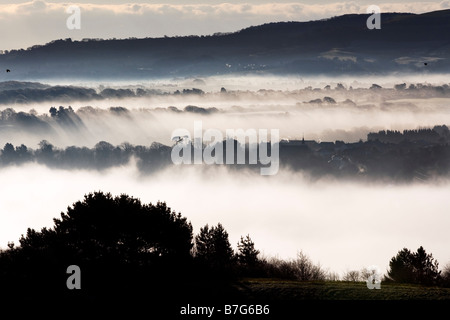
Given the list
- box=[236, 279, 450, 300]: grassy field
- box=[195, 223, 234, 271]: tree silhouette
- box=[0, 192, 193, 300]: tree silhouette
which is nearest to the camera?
box=[236, 279, 450, 300]: grassy field

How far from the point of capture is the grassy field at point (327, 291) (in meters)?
124

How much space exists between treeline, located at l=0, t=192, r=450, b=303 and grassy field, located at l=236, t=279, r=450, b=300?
12.3ft

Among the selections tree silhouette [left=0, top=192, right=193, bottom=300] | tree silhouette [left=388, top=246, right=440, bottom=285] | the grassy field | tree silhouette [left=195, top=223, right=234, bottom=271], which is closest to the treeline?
tree silhouette [left=0, top=192, right=193, bottom=300]

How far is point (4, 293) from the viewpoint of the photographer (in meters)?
124

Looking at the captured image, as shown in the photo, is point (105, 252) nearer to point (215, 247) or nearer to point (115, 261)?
point (115, 261)

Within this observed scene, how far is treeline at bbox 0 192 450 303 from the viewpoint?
124 m

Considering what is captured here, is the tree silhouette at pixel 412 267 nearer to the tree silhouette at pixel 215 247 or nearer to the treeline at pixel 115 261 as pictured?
the treeline at pixel 115 261

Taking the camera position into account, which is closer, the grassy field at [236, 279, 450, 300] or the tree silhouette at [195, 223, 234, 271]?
the grassy field at [236, 279, 450, 300]

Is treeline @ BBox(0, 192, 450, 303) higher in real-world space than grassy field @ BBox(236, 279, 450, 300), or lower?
higher

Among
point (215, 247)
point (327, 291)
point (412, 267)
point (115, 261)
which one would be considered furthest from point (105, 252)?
point (412, 267)

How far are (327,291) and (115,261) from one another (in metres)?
31.9

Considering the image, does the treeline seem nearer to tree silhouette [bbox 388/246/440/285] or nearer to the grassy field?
the grassy field
